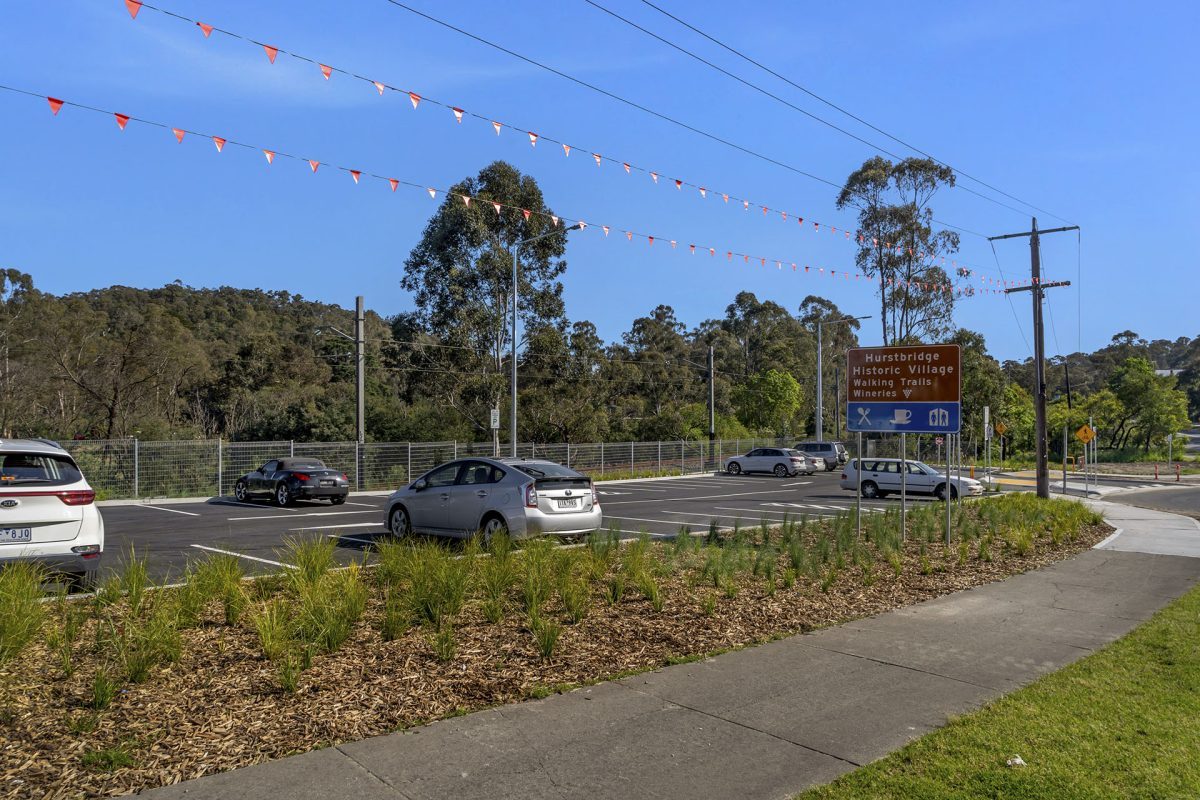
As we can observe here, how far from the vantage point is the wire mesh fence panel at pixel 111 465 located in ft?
82.5

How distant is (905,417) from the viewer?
564 inches

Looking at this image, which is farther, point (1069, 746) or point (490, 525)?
point (490, 525)

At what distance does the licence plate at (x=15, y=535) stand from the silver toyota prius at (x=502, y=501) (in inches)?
Answer: 207

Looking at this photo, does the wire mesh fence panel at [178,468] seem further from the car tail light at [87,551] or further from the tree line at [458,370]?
the car tail light at [87,551]

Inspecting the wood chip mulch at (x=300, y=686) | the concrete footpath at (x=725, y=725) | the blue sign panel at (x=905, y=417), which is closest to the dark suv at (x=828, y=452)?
the blue sign panel at (x=905, y=417)

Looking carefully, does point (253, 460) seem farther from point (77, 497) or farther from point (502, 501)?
point (77, 497)

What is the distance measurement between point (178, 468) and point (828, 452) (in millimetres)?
33690

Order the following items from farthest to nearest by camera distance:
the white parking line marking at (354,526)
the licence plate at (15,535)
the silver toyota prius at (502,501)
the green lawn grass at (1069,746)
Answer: the white parking line marking at (354,526) < the silver toyota prius at (502,501) < the licence plate at (15,535) < the green lawn grass at (1069,746)

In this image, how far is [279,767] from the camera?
4.61 m

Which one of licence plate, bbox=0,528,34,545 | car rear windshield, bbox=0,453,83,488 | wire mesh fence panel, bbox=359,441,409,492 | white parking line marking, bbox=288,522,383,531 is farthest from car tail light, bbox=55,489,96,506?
wire mesh fence panel, bbox=359,441,409,492

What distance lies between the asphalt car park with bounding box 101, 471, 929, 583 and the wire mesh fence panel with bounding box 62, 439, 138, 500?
7.97 ft

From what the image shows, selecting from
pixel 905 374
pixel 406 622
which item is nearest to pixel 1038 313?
pixel 905 374

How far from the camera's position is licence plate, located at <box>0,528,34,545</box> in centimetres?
799

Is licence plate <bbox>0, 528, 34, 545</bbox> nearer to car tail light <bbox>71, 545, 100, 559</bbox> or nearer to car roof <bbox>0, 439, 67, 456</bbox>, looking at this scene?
car tail light <bbox>71, 545, 100, 559</bbox>
